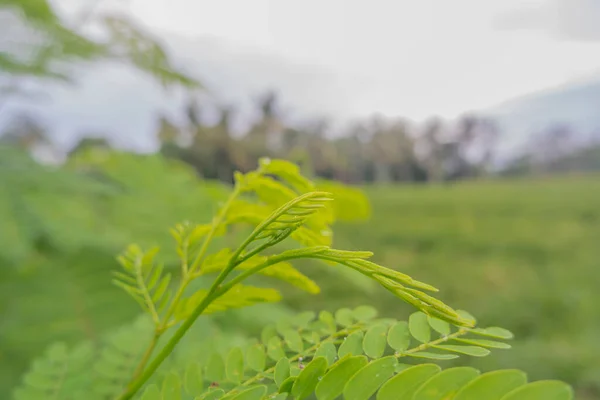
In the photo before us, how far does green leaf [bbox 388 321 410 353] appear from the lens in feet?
1.10

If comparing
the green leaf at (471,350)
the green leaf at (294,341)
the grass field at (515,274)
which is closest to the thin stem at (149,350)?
the green leaf at (294,341)

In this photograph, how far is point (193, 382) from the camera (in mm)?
382

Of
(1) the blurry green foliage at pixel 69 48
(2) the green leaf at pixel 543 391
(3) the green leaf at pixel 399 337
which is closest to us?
(2) the green leaf at pixel 543 391

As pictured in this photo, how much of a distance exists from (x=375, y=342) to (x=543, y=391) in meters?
0.13

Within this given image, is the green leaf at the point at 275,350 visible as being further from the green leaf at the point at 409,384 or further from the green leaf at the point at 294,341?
the green leaf at the point at 409,384

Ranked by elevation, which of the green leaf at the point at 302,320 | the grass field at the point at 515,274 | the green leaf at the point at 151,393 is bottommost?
the grass field at the point at 515,274

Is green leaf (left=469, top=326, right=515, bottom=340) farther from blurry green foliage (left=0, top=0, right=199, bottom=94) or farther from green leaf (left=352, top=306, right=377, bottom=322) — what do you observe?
blurry green foliage (left=0, top=0, right=199, bottom=94)

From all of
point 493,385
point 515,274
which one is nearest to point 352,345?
point 493,385

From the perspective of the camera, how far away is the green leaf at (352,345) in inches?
13.5

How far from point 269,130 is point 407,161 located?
57.3 ft

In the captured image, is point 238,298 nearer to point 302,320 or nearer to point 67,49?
point 302,320

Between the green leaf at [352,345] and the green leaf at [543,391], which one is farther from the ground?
the green leaf at [543,391]

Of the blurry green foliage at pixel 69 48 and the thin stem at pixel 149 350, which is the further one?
the blurry green foliage at pixel 69 48

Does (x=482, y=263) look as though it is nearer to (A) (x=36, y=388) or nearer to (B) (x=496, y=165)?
(A) (x=36, y=388)
